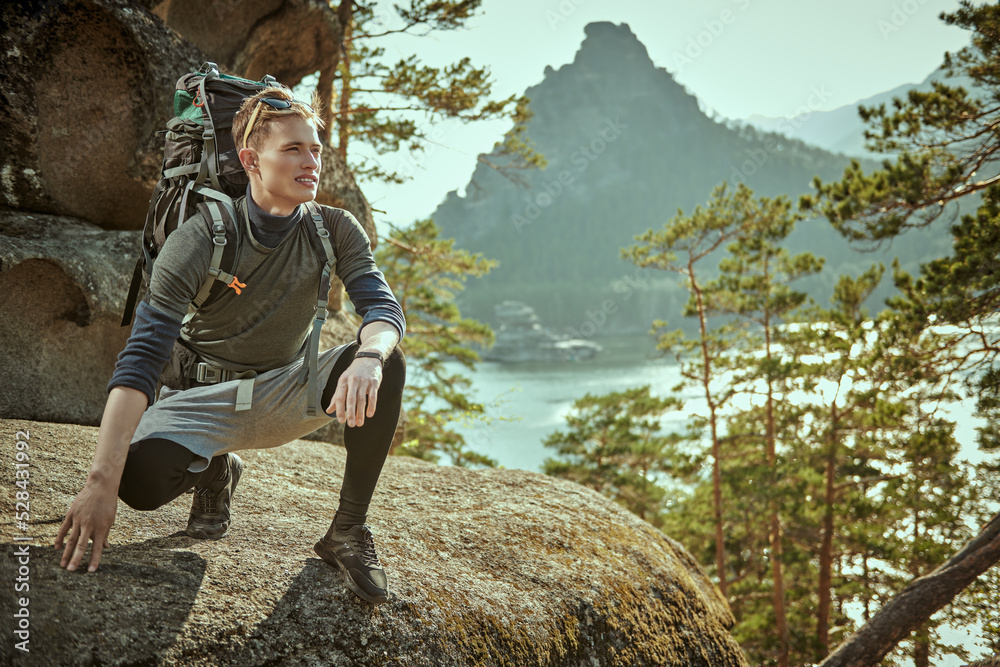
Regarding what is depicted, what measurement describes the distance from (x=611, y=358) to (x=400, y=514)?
67.3 m

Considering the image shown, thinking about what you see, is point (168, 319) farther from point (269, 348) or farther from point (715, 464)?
point (715, 464)

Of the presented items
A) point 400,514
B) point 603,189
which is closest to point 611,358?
point 400,514

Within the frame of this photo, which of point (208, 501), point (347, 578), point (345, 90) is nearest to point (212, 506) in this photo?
point (208, 501)

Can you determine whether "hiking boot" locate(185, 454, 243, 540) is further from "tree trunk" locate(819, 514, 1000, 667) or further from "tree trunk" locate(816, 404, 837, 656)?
"tree trunk" locate(816, 404, 837, 656)

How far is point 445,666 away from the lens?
1997 millimetres

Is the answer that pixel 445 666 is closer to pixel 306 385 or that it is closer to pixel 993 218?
pixel 306 385

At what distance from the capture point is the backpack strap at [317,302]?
76.8 inches

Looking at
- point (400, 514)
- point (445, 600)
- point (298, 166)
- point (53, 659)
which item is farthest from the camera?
point (400, 514)

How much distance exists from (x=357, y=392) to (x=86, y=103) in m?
3.83

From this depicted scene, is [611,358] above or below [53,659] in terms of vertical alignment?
above

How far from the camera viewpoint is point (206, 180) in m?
2.02

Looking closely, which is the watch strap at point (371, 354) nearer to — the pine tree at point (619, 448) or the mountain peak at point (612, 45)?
the pine tree at point (619, 448)

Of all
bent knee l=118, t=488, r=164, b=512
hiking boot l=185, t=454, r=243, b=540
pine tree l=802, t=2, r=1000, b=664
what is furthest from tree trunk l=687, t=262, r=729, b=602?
bent knee l=118, t=488, r=164, b=512

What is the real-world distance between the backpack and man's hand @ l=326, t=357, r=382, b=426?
0.28 meters
